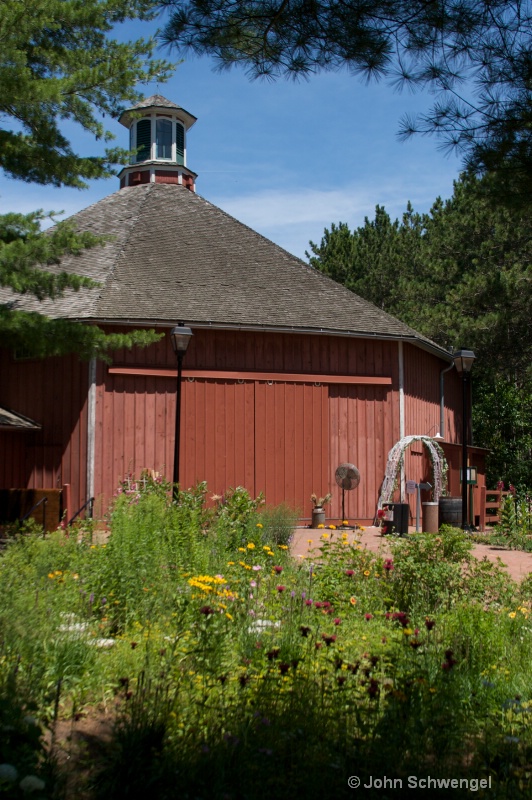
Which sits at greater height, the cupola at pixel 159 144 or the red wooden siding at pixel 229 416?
the cupola at pixel 159 144

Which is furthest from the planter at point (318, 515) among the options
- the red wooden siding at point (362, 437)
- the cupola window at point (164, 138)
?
the cupola window at point (164, 138)

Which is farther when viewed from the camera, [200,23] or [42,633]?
[200,23]

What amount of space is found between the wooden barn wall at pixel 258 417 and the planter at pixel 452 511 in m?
2.51

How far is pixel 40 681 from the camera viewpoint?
482 cm

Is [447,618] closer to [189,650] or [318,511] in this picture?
[189,650]

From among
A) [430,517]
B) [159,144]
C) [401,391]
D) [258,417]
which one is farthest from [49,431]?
[159,144]

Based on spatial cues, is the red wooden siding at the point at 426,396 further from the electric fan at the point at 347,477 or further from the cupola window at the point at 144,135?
the cupola window at the point at 144,135

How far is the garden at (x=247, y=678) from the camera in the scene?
150 inches

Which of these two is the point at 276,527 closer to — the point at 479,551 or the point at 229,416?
the point at 479,551

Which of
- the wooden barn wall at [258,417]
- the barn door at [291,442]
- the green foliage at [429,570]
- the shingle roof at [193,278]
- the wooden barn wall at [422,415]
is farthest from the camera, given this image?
the wooden barn wall at [422,415]

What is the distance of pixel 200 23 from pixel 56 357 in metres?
10.8

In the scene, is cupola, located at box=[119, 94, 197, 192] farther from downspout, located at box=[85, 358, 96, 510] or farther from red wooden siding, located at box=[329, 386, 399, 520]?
red wooden siding, located at box=[329, 386, 399, 520]

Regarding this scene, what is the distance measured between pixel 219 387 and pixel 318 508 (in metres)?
3.11

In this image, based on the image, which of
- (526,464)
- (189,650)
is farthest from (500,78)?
(526,464)
